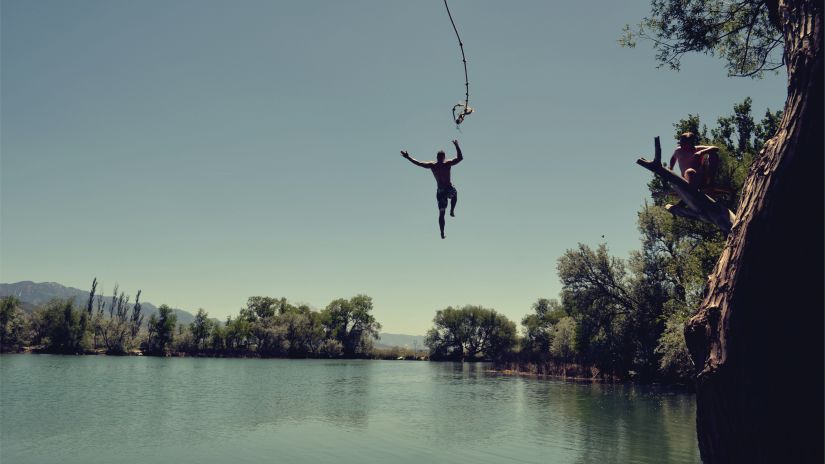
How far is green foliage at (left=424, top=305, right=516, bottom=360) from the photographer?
391 ft

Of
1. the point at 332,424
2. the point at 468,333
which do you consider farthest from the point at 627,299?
the point at 468,333

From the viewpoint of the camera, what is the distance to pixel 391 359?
123 meters

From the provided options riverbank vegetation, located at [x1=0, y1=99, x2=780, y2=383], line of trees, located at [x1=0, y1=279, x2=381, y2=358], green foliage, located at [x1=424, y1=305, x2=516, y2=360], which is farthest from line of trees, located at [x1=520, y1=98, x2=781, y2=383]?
line of trees, located at [x1=0, y1=279, x2=381, y2=358]

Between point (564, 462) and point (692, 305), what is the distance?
1792cm

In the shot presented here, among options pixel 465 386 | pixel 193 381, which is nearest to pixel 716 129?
pixel 465 386

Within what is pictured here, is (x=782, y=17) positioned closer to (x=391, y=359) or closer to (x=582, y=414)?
(x=582, y=414)

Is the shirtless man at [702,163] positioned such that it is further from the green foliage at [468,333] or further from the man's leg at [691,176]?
the green foliage at [468,333]

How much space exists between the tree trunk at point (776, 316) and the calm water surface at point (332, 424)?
18130 mm

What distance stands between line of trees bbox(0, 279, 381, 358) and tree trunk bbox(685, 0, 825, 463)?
113298 mm

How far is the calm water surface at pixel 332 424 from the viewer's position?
21000mm

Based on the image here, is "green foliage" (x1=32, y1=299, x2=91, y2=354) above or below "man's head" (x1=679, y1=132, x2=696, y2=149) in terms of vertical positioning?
below

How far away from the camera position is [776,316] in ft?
12.7

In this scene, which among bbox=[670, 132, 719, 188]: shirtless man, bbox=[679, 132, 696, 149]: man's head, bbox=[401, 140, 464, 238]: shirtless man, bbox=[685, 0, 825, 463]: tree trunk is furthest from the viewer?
bbox=[401, 140, 464, 238]: shirtless man

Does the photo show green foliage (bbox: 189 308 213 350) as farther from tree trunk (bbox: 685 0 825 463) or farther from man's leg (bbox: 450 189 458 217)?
tree trunk (bbox: 685 0 825 463)
